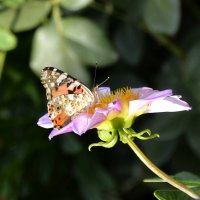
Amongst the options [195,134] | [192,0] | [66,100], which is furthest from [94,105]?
[192,0]

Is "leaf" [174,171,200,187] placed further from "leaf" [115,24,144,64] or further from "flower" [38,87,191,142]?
"leaf" [115,24,144,64]

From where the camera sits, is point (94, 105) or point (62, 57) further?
point (62, 57)

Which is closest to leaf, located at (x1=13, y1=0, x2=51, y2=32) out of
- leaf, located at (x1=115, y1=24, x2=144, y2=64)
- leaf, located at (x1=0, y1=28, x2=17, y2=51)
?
leaf, located at (x1=0, y1=28, x2=17, y2=51)

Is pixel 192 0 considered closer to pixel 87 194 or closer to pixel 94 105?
pixel 87 194

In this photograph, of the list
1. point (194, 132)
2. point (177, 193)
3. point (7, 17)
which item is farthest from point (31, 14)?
point (177, 193)

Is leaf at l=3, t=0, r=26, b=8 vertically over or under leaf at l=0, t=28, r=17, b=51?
over

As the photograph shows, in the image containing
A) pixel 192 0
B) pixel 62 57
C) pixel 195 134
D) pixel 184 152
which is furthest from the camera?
pixel 192 0
